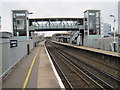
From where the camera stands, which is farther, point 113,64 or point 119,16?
point 119,16

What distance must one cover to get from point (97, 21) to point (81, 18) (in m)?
5.70

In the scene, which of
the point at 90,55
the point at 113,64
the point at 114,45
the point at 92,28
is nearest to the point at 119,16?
the point at 114,45

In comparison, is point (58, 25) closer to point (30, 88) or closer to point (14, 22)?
point (14, 22)

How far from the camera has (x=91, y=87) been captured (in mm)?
10789

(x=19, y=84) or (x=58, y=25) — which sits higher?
(x=58, y=25)

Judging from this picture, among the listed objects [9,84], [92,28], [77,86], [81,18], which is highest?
[81,18]

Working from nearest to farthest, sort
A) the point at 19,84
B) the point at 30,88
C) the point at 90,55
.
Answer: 1. the point at 30,88
2. the point at 19,84
3. the point at 90,55

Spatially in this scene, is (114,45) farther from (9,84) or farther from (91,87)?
(9,84)

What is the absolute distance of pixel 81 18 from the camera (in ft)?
202

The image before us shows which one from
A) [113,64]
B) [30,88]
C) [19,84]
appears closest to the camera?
[30,88]

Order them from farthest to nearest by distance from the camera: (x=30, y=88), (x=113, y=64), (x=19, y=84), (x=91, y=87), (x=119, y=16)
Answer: (x=119, y=16) < (x=113, y=64) < (x=91, y=87) < (x=19, y=84) < (x=30, y=88)

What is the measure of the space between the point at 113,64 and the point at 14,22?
153 ft

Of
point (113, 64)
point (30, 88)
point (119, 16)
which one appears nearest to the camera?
point (30, 88)

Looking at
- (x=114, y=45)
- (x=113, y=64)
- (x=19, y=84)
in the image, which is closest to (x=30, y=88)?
(x=19, y=84)
